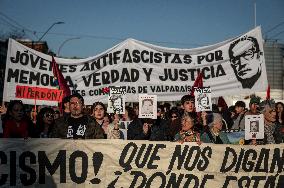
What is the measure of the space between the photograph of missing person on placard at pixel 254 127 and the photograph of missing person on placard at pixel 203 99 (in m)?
1.06

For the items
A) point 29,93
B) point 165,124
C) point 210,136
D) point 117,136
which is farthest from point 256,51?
point 29,93

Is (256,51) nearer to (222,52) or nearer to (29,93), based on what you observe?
(222,52)

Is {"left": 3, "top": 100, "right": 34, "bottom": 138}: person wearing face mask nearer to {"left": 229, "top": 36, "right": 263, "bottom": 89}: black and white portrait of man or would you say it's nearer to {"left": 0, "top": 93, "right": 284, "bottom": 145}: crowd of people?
{"left": 0, "top": 93, "right": 284, "bottom": 145}: crowd of people

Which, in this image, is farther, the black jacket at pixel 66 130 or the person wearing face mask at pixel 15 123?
the person wearing face mask at pixel 15 123

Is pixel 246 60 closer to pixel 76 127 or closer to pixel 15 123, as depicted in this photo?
pixel 76 127

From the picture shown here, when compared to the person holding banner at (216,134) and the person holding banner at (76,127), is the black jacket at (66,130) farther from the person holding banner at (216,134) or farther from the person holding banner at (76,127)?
the person holding banner at (216,134)

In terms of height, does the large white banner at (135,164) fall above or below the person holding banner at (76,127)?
below

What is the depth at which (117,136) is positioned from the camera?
656 centimetres

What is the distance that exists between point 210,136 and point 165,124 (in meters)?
1.58

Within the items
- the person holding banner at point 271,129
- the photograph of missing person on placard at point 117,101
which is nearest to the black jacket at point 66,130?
the photograph of missing person on placard at point 117,101

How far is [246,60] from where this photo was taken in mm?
9141

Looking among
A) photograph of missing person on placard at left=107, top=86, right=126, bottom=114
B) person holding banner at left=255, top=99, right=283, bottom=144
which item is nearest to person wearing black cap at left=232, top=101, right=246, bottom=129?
person holding banner at left=255, top=99, right=283, bottom=144

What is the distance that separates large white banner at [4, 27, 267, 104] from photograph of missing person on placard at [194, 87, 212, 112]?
5.19ft

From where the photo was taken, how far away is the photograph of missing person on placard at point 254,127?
20.8ft
